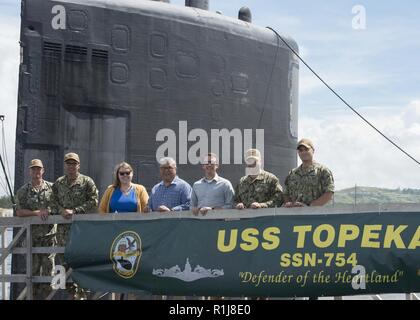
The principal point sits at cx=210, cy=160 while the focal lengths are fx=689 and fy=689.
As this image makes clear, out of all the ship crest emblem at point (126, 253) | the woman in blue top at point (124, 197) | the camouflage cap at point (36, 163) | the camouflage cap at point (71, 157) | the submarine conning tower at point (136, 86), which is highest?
the submarine conning tower at point (136, 86)

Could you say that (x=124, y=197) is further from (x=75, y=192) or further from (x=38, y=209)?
(x=38, y=209)

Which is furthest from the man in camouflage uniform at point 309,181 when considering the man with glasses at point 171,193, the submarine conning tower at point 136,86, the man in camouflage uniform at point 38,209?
the man in camouflage uniform at point 38,209

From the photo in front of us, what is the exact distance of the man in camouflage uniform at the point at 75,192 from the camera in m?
9.06

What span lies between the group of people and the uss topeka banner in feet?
0.87

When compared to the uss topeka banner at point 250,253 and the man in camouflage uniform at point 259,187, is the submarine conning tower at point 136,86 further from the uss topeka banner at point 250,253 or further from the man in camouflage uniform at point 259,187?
the man in camouflage uniform at point 259,187

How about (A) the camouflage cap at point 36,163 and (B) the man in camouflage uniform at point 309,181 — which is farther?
(A) the camouflage cap at point 36,163

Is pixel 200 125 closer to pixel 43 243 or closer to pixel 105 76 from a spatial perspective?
pixel 105 76

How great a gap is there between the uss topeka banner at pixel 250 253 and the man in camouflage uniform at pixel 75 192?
31cm

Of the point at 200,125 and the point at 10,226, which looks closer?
the point at 10,226
